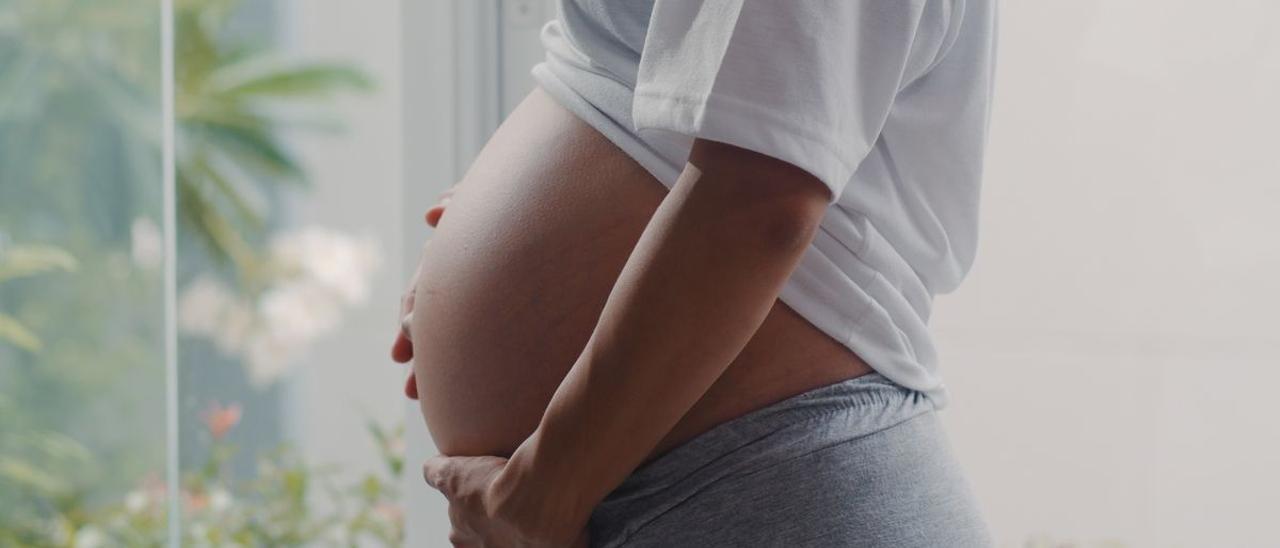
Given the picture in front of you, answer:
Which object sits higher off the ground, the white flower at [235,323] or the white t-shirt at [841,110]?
the white t-shirt at [841,110]

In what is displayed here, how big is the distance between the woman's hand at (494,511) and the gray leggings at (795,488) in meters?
0.04

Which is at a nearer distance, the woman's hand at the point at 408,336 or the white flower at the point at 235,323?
the woman's hand at the point at 408,336

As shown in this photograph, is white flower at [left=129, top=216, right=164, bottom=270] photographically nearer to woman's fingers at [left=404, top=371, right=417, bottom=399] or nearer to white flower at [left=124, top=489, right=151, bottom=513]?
white flower at [left=124, top=489, right=151, bottom=513]

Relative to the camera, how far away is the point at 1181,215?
1248 millimetres

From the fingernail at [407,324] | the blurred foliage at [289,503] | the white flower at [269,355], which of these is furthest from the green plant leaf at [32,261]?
the white flower at [269,355]

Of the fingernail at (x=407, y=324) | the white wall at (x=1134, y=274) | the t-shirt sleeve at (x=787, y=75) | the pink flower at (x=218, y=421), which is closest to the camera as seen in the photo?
the t-shirt sleeve at (x=787, y=75)

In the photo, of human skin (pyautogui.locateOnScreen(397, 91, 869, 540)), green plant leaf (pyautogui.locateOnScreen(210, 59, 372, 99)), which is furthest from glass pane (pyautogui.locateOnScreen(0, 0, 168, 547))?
green plant leaf (pyautogui.locateOnScreen(210, 59, 372, 99))

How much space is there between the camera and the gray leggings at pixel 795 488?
1.94 ft

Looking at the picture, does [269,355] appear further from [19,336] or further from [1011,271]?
[1011,271]

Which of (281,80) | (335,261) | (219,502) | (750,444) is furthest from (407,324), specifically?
(281,80)

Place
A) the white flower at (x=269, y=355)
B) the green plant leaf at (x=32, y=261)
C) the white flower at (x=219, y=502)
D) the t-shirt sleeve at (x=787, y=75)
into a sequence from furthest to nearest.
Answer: the white flower at (x=269, y=355) → the white flower at (x=219, y=502) → the green plant leaf at (x=32, y=261) → the t-shirt sleeve at (x=787, y=75)

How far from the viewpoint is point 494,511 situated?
2.03 ft

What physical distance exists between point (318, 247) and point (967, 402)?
5.83ft

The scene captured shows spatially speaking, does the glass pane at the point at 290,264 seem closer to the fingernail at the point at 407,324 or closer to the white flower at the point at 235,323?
the white flower at the point at 235,323
